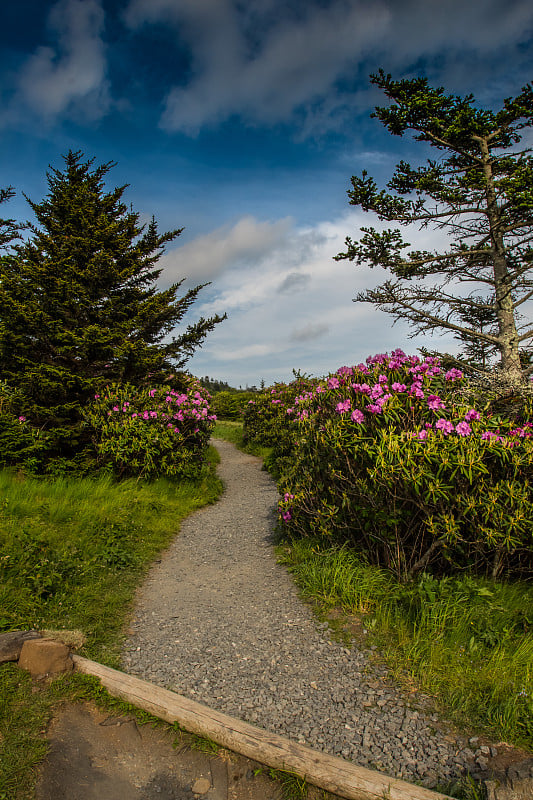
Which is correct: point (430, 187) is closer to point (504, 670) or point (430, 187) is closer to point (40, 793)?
point (504, 670)

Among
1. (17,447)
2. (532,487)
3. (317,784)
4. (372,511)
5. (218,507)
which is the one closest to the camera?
(317,784)

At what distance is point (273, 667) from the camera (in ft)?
11.4

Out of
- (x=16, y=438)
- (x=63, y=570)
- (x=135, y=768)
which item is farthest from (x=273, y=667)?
(x=16, y=438)

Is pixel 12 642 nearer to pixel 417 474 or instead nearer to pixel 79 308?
pixel 417 474

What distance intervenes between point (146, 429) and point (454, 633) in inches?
259

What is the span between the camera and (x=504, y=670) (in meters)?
3.03

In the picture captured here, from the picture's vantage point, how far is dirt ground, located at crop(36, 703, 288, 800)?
94.3 inches

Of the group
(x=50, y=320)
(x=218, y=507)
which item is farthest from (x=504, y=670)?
(x=50, y=320)

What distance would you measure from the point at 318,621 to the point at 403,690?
1125 millimetres

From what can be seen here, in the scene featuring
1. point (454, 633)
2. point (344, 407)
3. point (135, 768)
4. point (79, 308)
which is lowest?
point (135, 768)

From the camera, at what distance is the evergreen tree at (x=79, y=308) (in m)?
8.48

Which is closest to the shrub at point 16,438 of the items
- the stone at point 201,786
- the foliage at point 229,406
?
the stone at point 201,786

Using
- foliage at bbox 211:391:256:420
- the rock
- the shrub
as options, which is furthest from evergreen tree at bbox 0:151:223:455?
foliage at bbox 211:391:256:420

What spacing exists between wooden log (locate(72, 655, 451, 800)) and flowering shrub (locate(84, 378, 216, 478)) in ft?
17.7
